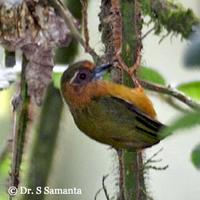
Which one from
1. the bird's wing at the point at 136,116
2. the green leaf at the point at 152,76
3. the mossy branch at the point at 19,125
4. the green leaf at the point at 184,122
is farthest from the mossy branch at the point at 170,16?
the green leaf at the point at 184,122

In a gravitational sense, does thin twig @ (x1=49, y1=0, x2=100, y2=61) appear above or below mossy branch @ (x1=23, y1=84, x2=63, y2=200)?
above

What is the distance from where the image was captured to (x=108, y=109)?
119 centimetres

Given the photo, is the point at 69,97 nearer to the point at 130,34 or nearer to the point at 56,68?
the point at 56,68

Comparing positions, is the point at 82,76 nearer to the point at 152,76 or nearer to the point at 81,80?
the point at 81,80

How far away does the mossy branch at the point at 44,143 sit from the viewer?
1214mm

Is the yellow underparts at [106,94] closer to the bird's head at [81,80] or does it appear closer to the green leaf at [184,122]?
the bird's head at [81,80]

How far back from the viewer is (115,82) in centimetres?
118

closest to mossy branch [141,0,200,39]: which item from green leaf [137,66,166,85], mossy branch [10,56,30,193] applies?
green leaf [137,66,166,85]

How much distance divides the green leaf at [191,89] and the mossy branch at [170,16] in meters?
0.16

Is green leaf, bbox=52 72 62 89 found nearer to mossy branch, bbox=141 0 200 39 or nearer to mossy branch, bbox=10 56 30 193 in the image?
mossy branch, bbox=10 56 30 193

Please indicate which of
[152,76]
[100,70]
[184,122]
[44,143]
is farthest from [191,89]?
[184,122]

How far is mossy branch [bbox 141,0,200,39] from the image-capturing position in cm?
134

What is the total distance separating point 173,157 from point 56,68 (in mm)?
686

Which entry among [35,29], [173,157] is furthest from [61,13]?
[173,157]
